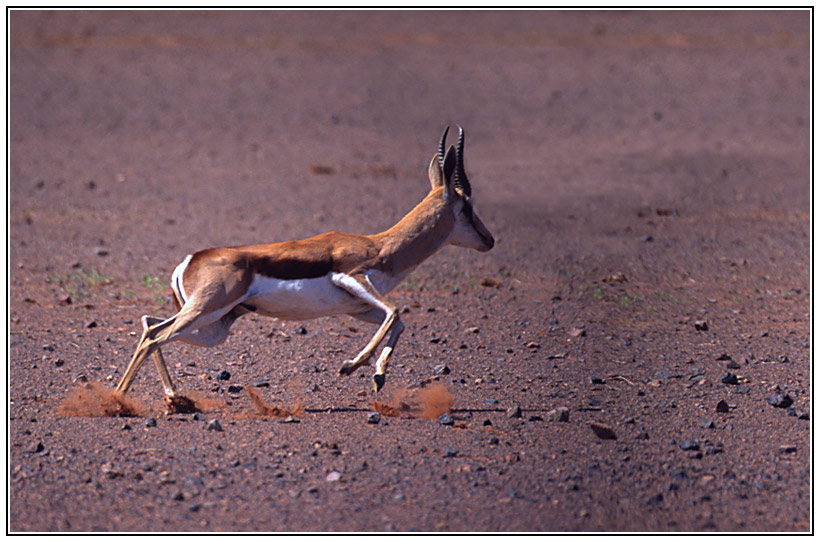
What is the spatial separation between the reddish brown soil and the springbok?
476mm

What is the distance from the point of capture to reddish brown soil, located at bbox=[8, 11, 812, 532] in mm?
6047

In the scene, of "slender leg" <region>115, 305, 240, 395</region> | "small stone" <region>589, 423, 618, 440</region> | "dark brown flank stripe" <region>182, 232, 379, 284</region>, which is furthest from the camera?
"dark brown flank stripe" <region>182, 232, 379, 284</region>

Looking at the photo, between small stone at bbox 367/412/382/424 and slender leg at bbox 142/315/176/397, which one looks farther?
slender leg at bbox 142/315/176/397

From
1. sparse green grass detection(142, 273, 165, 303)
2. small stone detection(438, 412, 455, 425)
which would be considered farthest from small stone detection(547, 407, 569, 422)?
sparse green grass detection(142, 273, 165, 303)

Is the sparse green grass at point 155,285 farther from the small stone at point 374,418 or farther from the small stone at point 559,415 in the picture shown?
the small stone at point 559,415

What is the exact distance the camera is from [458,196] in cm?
802

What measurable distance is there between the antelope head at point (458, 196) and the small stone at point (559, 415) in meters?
1.50

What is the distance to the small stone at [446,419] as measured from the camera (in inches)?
274

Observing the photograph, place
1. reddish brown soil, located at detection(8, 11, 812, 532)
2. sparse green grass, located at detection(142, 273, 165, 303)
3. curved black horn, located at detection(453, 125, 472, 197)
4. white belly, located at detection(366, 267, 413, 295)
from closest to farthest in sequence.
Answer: reddish brown soil, located at detection(8, 11, 812, 532), white belly, located at detection(366, 267, 413, 295), curved black horn, located at detection(453, 125, 472, 197), sparse green grass, located at detection(142, 273, 165, 303)

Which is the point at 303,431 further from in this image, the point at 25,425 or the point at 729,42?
the point at 729,42

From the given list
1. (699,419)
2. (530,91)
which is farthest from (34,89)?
(699,419)

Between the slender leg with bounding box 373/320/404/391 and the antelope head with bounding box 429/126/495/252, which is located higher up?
the antelope head with bounding box 429/126/495/252

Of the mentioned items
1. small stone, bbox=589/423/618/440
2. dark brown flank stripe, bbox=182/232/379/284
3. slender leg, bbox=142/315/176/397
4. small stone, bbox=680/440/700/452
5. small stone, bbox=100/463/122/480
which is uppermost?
dark brown flank stripe, bbox=182/232/379/284

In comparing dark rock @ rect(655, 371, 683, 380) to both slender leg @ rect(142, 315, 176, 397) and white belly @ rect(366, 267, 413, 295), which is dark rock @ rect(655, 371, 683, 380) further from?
slender leg @ rect(142, 315, 176, 397)
